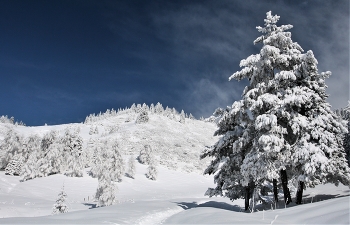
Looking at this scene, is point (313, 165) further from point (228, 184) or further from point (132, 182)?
point (132, 182)

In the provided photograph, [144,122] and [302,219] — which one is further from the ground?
[144,122]

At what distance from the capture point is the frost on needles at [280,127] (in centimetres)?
1290

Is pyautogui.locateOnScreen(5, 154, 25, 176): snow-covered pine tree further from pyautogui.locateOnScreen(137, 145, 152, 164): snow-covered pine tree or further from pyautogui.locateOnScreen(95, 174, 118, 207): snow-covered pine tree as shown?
pyautogui.locateOnScreen(137, 145, 152, 164): snow-covered pine tree

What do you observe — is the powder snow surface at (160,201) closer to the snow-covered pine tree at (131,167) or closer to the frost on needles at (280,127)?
the frost on needles at (280,127)

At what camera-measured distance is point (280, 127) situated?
1344 centimetres

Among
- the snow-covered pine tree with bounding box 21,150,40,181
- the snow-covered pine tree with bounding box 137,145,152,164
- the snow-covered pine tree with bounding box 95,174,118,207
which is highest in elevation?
the snow-covered pine tree with bounding box 137,145,152,164

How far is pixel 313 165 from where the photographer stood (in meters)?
12.1

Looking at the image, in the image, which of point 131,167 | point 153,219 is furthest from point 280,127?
point 131,167

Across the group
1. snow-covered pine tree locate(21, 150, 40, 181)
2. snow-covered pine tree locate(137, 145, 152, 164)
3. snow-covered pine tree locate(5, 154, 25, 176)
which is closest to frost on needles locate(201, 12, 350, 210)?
snow-covered pine tree locate(21, 150, 40, 181)

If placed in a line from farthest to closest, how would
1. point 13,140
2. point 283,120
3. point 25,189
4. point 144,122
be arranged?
point 144,122 → point 13,140 → point 25,189 → point 283,120

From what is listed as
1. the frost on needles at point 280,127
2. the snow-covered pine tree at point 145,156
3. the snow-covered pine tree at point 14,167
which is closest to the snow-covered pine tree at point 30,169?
the snow-covered pine tree at point 14,167

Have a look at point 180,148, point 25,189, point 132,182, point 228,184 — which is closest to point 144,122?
point 180,148

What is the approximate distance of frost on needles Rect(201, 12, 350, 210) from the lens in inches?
508

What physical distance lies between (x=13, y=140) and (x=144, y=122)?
316 feet
